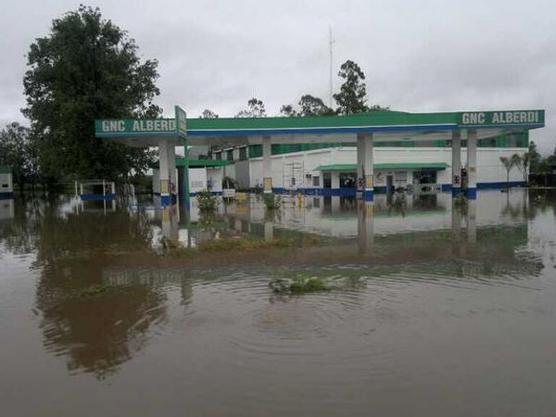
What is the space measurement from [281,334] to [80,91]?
130ft

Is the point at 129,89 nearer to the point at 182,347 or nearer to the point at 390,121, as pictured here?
the point at 390,121

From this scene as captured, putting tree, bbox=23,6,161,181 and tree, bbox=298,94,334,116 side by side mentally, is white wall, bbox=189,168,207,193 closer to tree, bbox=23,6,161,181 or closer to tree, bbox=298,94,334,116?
tree, bbox=23,6,161,181

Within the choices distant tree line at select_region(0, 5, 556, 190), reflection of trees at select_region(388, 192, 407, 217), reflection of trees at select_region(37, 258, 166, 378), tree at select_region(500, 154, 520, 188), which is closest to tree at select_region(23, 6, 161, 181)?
distant tree line at select_region(0, 5, 556, 190)

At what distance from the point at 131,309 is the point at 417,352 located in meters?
4.15

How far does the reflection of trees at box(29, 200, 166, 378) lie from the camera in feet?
19.9

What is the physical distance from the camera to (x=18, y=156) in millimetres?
81000

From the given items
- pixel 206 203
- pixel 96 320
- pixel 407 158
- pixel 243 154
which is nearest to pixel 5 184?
pixel 243 154

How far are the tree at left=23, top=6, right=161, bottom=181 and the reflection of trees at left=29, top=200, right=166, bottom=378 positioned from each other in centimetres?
2758

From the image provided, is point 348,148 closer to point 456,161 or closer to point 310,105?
point 456,161

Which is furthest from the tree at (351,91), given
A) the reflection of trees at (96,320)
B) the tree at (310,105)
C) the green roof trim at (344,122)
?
the reflection of trees at (96,320)

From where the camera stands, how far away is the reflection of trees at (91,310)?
608cm

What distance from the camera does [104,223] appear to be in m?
23.1

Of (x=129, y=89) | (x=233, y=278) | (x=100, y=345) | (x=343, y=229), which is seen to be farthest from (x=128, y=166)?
(x=100, y=345)

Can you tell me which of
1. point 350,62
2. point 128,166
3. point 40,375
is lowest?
point 40,375
